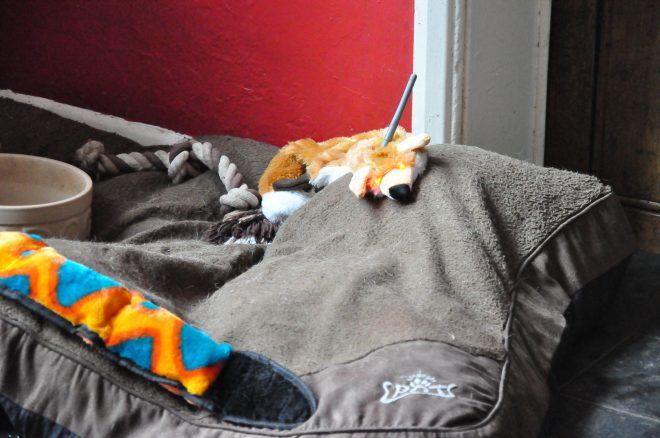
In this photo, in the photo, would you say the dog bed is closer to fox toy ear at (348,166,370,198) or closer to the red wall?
fox toy ear at (348,166,370,198)

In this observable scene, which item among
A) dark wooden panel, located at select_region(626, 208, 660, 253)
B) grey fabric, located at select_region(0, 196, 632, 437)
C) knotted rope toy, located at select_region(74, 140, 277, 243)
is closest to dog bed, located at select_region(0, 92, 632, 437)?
grey fabric, located at select_region(0, 196, 632, 437)

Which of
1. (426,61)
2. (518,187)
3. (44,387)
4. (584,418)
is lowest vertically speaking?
(584,418)

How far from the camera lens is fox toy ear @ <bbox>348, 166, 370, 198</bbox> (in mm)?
1511

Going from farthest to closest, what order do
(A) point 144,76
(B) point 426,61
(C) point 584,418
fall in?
(A) point 144,76 < (B) point 426,61 < (C) point 584,418

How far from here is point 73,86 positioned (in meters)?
2.43

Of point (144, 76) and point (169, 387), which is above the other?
point (144, 76)

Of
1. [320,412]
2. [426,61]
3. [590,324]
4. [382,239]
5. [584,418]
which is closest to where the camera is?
[320,412]

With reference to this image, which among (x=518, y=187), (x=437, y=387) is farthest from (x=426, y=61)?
(x=437, y=387)

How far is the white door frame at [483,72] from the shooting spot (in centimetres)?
177

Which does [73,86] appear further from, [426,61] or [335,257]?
[335,257]

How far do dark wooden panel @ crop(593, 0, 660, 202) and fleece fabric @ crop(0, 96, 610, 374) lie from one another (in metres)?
0.38

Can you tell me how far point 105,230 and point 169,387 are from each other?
0.83 metres

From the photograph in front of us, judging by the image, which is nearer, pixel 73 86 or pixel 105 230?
pixel 105 230

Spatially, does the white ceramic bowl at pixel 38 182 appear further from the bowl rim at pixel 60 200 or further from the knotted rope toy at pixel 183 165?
the knotted rope toy at pixel 183 165
